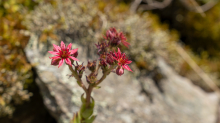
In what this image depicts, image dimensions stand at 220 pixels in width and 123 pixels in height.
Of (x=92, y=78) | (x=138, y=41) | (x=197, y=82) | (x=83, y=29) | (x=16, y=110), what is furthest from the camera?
(x=197, y=82)

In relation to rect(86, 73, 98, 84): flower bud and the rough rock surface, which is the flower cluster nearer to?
rect(86, 73, 98, 84): flower bud

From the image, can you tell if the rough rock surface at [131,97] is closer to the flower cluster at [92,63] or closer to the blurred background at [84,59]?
the blurred background at [84,59]

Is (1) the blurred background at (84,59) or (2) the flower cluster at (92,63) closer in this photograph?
(2) the flower cluster at (92,63)

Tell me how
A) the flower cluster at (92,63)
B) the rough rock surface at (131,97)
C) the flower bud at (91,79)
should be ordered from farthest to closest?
the rough rock surface at (131,97) < the flower bud at (91,79) < the flower cluster at (92,63)

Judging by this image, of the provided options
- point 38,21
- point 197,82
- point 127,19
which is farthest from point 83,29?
point 197,82

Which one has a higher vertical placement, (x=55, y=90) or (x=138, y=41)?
(x=138, y=41)

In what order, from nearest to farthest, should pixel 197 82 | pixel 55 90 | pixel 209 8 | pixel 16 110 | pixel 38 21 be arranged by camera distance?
pixel 55 90, pixel 16 110, pixel 38 21, pixel 197 82, pixel 209 8

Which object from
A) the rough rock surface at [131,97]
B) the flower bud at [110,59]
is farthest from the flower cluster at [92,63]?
the rough rock surface at [131,97]

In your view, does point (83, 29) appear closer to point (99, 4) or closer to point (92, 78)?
point (99, 4)
